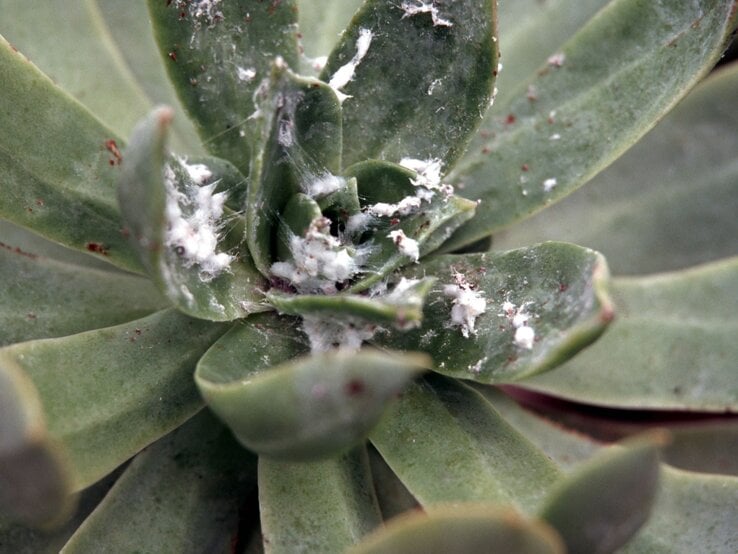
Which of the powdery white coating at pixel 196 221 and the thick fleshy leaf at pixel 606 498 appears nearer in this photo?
the thick fleshy leaf at pixel 606 498

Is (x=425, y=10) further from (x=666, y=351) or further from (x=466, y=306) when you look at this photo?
(x=666, y=351)

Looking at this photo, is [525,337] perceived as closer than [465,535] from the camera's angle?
No

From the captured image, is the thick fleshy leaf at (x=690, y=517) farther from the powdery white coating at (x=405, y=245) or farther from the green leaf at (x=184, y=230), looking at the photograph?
the green leaf at (x=184, y=230)

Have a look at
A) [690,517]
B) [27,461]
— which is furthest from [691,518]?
[27,461]

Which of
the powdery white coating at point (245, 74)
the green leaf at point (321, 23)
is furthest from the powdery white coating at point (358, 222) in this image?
the green leaf at point (321, 23)

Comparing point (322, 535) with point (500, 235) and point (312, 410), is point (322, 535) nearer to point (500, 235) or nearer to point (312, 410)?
point (312, 410)

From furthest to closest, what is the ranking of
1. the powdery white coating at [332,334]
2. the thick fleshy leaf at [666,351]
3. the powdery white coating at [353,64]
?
the thick fleshy leaf at [666,351]
the powdery white coating at [353,64]
the powdery white coating at [332,334]
